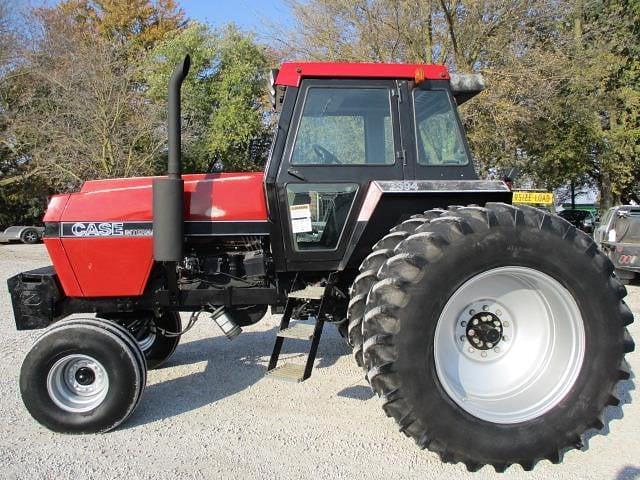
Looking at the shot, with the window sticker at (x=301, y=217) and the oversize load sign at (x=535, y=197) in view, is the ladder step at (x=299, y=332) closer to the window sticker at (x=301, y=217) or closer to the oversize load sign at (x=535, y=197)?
the window sticker at (x=301, y=217)

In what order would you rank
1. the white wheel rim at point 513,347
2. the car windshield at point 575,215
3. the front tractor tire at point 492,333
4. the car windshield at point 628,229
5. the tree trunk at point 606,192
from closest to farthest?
the front tractor tire at point 492,333
the white wheel rim at point 513,347
the car windshield at point 628,229
the tree trunk at point 606,192
the car windshield at point 575,215

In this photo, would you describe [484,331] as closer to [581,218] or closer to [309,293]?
[309,293]

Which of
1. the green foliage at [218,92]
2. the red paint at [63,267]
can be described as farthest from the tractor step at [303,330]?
the green foliage at [218,92]

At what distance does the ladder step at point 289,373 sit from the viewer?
140 inches

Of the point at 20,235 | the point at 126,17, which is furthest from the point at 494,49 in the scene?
the point at 126,17

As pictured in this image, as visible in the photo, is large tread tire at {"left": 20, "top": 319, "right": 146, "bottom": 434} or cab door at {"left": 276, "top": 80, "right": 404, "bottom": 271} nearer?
large tread tire at {"left": 20, "top": 319, "right": 146, "bottom": 434}

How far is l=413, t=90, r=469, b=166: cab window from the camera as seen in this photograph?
3.77m

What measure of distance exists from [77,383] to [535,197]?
4.30 m

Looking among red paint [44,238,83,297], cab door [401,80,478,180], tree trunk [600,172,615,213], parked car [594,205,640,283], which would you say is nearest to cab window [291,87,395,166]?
cab door [401,80,478,180]

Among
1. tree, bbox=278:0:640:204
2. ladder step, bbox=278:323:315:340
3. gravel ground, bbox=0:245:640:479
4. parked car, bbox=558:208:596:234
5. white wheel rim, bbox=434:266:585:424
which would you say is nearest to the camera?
gravel ground, bbox=0:245:640:479

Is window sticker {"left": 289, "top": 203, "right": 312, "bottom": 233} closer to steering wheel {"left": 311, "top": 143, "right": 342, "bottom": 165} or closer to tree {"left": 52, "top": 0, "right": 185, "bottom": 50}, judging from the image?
steering wheel {"left": 311, "top": 143, "right": 342, "bottom": 165}

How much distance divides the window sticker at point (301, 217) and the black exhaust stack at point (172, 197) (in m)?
0.72

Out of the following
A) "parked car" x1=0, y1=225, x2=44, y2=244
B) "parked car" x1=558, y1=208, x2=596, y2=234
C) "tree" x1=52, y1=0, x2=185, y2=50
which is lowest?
"parked car" x1=558, y1=208, x2=596, y2=234

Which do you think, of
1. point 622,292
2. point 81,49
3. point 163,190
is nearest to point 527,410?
point 622,292
